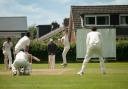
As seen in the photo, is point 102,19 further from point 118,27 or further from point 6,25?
point 6,25

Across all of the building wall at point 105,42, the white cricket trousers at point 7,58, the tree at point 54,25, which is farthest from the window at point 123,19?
the tree at point 54,25

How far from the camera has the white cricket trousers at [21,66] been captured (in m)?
23.1

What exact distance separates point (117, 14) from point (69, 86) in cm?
5023

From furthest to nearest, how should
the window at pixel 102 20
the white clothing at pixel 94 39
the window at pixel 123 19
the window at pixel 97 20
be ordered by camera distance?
1. the window at pixel 123 19
2. the window at pixel 102 20
3. the window at pixel 97 20
4. the white clothing at pixel 94 39

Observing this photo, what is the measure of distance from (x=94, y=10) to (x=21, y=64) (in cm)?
4579

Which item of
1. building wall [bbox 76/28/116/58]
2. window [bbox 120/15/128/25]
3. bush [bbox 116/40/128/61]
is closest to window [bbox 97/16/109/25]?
window [bbox 120/15/128/25]

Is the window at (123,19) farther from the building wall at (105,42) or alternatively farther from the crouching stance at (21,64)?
the crouching stance at (21,64)

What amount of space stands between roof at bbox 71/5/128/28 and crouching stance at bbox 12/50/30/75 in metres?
44.1

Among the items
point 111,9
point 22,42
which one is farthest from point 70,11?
point 22,42

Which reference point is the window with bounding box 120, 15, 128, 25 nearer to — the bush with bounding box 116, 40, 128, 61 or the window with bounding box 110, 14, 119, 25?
the window with bounding box 110, 14, 119, 25

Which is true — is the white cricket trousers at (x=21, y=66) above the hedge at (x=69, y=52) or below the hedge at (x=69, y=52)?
below

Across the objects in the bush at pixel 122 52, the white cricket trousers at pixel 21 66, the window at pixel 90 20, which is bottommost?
the white cricket trousers at pixel 21 66

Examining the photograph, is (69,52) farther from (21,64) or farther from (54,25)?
(54,25)

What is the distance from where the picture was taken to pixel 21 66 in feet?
76.9
